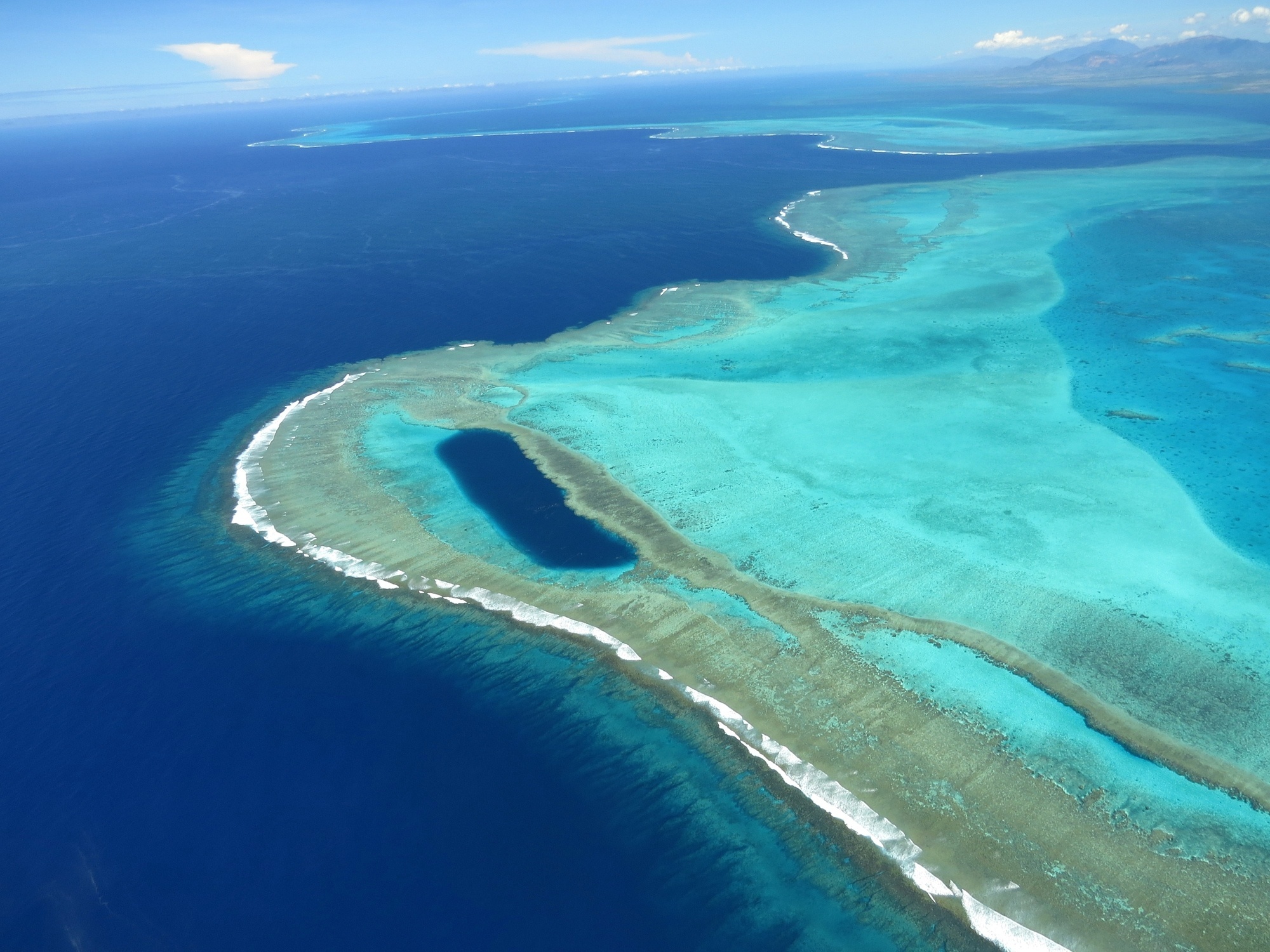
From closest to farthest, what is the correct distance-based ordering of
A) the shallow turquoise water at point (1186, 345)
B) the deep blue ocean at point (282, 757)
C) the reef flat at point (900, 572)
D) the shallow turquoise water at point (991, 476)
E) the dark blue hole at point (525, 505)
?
the deep blue ocean at point (282, 757) → the reef flat at point (900, 572) → the shallow turquoise water at point (991, 476) → the dark blue hole at point (525, 505) → the shallow turquoise water at point (1186, 345)

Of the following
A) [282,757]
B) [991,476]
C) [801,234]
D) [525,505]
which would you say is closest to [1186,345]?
[991,476]

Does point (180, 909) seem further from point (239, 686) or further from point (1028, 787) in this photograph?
point (1028, 787)

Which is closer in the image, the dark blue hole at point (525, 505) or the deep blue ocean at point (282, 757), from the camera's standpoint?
the deep blue ocean at point (282, 757)

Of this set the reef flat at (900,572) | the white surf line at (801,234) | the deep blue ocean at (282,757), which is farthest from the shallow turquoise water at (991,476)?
the deep blue ocean at (282,757)

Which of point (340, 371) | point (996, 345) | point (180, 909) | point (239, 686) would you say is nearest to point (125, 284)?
point (340, 371)

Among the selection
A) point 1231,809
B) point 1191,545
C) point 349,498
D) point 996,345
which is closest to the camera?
point 1231,809

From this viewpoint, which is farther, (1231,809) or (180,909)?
(1231,809)

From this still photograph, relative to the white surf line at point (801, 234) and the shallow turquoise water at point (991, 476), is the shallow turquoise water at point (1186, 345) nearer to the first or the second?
the shallow turquoise water at point (991, 476)
